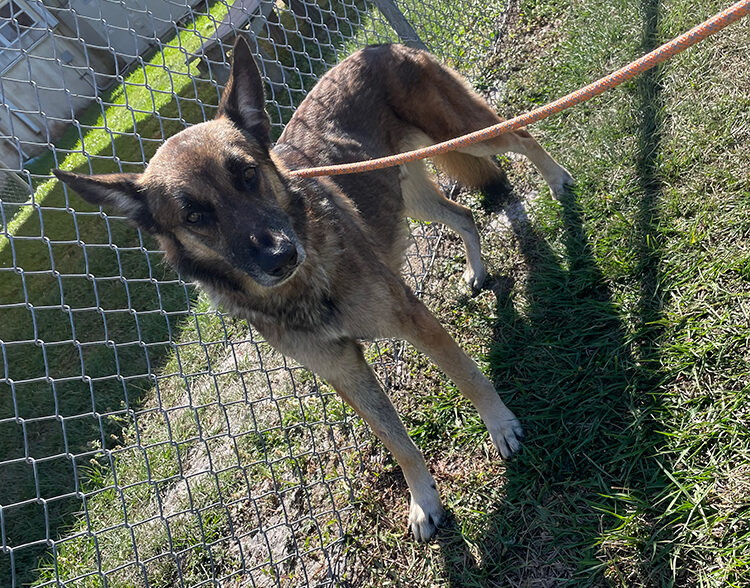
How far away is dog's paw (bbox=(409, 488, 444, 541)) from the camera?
8.39 feet

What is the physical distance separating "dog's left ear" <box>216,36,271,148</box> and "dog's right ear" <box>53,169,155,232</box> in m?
0.52

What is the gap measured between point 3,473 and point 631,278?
422cm

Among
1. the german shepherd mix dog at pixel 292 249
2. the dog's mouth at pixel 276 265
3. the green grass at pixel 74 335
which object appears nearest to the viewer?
the dog's mouth at pixel 276 265

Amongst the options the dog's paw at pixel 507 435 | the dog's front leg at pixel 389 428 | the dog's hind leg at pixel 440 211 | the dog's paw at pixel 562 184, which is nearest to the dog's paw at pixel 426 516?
the dog's front leg at pixel 389 428

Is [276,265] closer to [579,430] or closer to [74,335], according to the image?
[74,335]

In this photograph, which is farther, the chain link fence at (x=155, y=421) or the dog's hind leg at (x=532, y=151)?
the dog's hind leg at (x=532, y=151)

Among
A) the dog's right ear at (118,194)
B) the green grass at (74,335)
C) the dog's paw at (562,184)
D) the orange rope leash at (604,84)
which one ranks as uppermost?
the orange rope leash at (604,84)

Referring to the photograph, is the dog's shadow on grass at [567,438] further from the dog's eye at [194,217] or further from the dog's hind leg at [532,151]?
the dog's eye at [194,217]

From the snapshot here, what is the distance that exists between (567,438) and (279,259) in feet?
4.93

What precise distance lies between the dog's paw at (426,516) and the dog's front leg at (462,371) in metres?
0.39

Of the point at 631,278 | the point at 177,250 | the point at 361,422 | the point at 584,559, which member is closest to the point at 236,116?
the point at 177,250

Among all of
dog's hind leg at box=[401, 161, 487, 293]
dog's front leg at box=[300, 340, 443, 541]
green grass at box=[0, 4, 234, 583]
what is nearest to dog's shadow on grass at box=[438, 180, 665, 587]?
dog's front leg at box=[300, 340, 443, 541]

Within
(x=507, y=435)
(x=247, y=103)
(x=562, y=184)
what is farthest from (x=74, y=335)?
(x=562, y=184)

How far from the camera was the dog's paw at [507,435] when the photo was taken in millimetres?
2592
